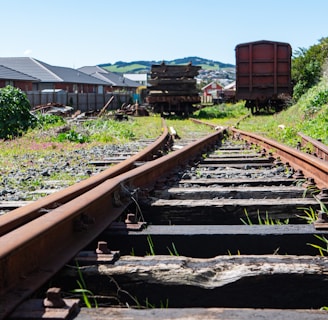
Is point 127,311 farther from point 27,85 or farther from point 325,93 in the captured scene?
point 27,85

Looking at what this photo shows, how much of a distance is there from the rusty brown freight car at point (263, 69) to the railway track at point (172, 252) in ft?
67.6

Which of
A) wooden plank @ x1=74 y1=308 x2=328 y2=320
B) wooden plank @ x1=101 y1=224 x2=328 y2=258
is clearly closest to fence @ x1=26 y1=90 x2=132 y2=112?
wooden plank @ x1=101 y1=224 x2=328 y2=258

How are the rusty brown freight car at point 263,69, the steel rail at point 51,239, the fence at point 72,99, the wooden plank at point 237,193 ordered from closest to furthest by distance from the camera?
the steel rail at point 51,239, the wooden plank at point 237,193, the rusty brown freight car at point 263,69, the fence at point 72,99

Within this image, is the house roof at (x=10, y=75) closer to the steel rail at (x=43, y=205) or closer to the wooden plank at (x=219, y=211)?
the steel rail at (x=43, y=205)

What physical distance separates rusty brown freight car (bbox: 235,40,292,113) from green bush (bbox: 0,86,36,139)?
37.3 ft

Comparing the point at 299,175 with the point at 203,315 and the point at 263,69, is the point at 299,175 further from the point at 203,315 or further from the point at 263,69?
the point at 263,69

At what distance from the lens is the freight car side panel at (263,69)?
77.8ft

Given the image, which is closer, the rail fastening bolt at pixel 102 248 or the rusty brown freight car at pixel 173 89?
the rail fastening bolt at pixel 102 248

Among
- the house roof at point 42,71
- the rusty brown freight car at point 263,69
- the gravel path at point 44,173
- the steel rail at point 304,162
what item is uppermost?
the house roof at point 42,71

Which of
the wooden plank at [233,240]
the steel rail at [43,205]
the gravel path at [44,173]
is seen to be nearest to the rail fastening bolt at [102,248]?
the wooden plank at [233,240]

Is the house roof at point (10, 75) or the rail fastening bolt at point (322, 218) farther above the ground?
the house roof at point (10, 75)

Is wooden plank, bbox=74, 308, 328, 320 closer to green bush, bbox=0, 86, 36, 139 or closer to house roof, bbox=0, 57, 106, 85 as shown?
green bush, bbox=0, 86, 36, 139

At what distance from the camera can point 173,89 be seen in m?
26.2

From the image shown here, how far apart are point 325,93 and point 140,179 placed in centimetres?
1278
